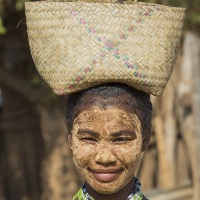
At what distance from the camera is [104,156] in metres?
3.56

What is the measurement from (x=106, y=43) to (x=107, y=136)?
1.23 ft

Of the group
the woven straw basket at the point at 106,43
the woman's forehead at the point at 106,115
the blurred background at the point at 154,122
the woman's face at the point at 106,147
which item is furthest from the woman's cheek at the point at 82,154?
the blurred background at the point at 154,122

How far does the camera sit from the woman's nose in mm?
3564

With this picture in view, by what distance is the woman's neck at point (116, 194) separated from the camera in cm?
368

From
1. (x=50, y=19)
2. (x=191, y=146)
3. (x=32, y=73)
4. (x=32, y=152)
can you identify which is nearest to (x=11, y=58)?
(x=32, y=73)

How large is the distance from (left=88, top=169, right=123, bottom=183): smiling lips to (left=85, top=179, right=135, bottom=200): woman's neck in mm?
91

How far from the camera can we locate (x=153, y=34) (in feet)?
11.8

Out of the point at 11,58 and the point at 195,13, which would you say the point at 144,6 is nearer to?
the point at 195,13

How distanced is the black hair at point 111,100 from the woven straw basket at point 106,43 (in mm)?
45

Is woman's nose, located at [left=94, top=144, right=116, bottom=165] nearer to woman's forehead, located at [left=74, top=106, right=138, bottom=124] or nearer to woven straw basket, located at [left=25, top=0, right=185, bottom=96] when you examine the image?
woman's forehead, located at [left=74, top=106, right=138, bottom=124]

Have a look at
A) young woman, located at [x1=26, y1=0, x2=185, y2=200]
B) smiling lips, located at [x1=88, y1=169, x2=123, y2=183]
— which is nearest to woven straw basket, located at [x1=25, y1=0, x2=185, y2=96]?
young woman, located at [x1=26, y1=0, x2=185, y2=200]

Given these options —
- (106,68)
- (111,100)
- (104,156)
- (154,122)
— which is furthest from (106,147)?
(154,122)

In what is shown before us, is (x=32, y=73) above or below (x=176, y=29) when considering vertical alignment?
below

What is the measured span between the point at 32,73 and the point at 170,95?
4.43ft
